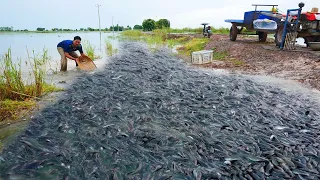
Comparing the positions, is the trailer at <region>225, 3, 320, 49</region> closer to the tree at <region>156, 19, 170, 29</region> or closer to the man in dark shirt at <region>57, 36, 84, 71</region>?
the man in dark shirt at <region>57, 36, 84, 71</region>

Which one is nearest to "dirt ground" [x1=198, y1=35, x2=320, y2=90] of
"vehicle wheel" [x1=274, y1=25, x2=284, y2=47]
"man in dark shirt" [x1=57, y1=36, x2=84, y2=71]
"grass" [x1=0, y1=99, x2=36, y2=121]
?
"vehicle wheel" [x1=274, y1=25, x2=284, y2=47]

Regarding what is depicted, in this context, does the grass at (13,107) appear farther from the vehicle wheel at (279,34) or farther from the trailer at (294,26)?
the vehicle wheel at (279,34)

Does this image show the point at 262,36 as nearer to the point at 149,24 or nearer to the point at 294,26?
the point at 294,26

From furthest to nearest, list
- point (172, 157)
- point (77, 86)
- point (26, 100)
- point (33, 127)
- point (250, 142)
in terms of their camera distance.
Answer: point (77, 86) → point (26, 100) → point (33, 127) → point (250, 142) → point (172, 157)

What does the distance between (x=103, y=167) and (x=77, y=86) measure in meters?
5.61

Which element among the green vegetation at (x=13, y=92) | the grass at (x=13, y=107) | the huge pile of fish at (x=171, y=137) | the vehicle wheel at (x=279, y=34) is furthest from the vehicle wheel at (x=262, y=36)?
the grass at (x=13, y=107)

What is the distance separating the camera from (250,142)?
178 inches

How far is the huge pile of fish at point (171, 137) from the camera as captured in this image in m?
3.63

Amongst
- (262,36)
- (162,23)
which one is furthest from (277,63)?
(162,23)

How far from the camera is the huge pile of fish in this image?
3.63 m

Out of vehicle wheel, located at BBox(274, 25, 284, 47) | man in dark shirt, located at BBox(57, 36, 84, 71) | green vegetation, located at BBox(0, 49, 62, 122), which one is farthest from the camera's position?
vehicle wheel, located at BBox(274, 25, 284, 47)

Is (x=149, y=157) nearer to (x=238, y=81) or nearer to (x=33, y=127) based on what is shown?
(x=33, y=127)

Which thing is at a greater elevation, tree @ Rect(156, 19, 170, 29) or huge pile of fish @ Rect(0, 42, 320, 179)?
tree @ Rect(156, 19, 170, 29)

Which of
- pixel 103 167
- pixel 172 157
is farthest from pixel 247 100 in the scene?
pixel 103 167
